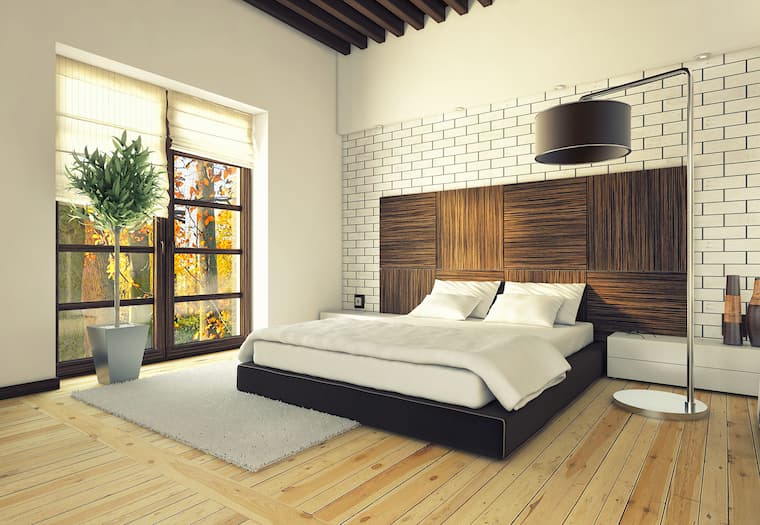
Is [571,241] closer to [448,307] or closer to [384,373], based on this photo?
[448,307]

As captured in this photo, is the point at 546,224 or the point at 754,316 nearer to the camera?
the point at 754,316

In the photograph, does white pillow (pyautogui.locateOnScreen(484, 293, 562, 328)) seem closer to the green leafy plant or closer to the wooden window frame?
the wooden window frame

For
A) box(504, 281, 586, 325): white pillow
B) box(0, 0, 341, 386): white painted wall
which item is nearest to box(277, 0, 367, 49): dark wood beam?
box(0, 0, 341, 386): white painted wall

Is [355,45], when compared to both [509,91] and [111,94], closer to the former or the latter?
[509,91]

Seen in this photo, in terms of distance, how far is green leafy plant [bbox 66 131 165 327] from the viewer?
12.4 ft

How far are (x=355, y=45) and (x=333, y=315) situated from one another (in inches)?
132

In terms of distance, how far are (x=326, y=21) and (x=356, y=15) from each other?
0.34m

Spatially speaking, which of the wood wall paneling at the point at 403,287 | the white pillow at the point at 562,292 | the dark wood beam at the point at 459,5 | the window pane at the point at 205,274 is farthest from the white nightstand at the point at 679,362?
the window pane at the point at 205,274

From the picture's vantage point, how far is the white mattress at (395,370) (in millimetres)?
2582

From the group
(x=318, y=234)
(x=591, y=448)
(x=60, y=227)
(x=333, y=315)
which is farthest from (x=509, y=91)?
(x=60, y=227)

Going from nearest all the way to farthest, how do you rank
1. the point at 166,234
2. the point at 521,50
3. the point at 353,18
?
the point at 166,234
the point at 521,50
the point at 353,18

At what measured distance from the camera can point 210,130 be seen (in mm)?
5152

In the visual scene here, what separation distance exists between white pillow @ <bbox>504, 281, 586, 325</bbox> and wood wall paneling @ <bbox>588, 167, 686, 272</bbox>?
293 millimetres

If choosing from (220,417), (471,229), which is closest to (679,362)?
(471,229)
